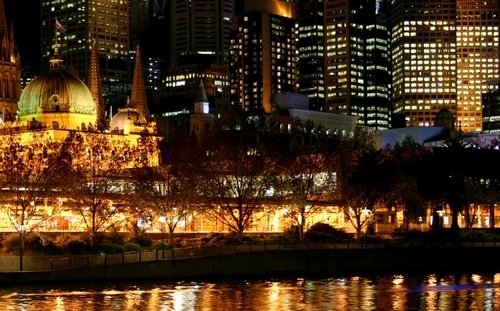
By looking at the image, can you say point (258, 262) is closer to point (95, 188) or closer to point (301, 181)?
point (95, 188)

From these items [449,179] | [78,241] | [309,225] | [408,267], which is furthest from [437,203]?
[78,241]

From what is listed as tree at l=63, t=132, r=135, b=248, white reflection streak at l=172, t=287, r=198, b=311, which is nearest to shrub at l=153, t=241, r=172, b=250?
tree at l=63, t=132, r=135, b=248

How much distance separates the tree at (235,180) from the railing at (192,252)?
10226 millimetres

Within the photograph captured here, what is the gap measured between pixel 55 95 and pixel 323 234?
244 feet

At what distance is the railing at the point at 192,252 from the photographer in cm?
9388

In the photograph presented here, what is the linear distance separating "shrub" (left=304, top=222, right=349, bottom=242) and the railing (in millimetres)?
6559

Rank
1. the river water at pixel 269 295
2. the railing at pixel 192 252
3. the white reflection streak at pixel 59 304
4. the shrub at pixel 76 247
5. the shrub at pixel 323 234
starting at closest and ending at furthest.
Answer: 1. the white reflection streak at pixel 59 304
2. the river water at pixel 269 295
3. the railing at pixel 192 252
4. the shrub at pixel 76 247
5. the shrub at pixel 323 234

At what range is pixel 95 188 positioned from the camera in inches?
4572

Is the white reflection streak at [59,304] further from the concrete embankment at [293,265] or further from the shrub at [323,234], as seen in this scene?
the shrub at [323,234]

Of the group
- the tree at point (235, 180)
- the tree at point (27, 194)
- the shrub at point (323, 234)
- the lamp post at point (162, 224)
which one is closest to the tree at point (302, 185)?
the shrub at point (323, 234)

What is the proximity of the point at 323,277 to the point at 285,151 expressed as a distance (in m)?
40.3

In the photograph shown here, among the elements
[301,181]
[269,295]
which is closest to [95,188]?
[301,181]

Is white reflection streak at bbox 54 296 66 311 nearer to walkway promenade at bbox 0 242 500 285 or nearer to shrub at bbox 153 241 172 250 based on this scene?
walkway promenade at bbox 0 242 500 285

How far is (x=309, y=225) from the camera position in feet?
459
